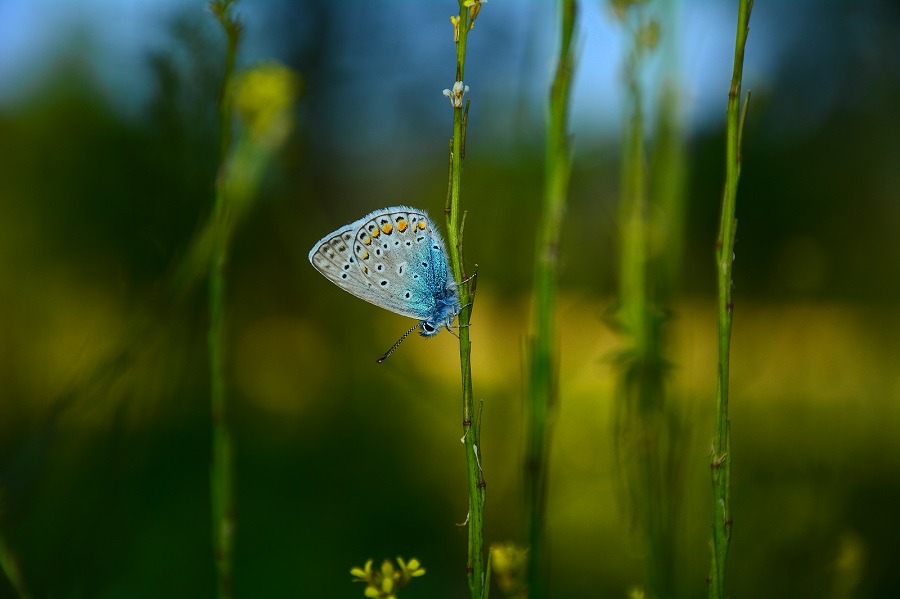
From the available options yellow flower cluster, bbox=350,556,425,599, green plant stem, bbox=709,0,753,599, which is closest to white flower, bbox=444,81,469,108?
green plant stem, bbox=709,0,753,599

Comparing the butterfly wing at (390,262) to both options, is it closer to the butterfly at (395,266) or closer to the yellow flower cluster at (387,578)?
the butterfly at (395,266)

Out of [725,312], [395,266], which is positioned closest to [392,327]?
[395,266]

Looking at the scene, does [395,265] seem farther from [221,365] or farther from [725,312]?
[725,312]

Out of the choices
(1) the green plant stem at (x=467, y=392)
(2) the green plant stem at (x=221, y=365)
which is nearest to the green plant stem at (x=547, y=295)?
(1) the green plant stem at (x=467, y=392)

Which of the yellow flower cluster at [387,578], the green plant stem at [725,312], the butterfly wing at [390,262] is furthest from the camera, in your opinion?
the butterfly wing at [390,262]

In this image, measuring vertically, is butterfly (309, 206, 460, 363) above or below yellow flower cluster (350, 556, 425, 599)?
above

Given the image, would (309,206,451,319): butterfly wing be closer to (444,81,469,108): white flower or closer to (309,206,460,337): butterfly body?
(309,206,460,337): butterfly body

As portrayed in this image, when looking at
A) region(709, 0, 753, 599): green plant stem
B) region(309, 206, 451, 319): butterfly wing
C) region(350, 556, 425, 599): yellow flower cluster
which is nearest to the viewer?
region(709, 0, 753, 599): green plant stem
